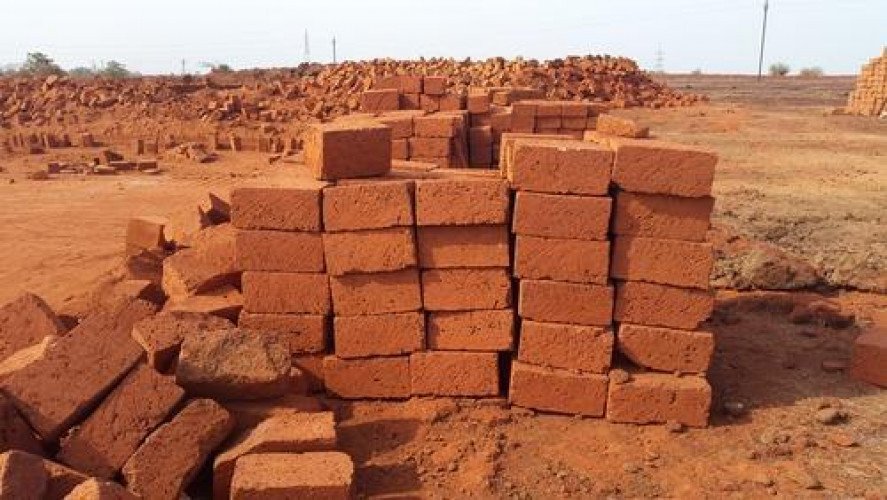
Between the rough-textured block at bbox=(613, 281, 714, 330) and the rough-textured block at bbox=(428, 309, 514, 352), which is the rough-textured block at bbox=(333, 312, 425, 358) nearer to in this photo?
the rough-textured block at bbox=(428, 309, 514, 352)

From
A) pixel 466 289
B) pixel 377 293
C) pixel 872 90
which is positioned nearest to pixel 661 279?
pixel 466 289

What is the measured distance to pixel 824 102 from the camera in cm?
4253

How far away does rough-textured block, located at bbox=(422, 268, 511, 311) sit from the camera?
5.70 metres

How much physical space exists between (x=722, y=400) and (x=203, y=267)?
4.51 metres

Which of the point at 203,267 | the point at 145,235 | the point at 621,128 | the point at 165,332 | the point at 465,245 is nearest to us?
the point at 165,332

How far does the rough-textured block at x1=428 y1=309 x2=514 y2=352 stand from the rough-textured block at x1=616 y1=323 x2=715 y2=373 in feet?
2.88

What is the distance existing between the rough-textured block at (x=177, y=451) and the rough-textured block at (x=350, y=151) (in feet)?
6.74

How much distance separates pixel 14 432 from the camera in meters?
4.22

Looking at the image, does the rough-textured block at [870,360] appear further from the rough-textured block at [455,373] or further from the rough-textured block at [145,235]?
the rough-textured block at [145,235]

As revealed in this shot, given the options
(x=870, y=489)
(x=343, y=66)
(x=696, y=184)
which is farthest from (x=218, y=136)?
(x=870, y=489)

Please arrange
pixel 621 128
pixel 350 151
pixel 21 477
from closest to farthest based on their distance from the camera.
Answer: pixel 21 477
pixel 350 151
pixel 621 128

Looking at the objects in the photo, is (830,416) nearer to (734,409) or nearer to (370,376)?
(734,409)

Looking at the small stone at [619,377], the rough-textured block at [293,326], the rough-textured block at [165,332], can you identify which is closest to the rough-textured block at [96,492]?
the rough-textured block at [165,332]

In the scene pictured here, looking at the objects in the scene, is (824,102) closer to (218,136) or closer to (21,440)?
(218,136)
